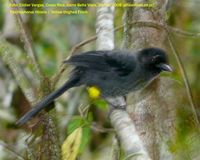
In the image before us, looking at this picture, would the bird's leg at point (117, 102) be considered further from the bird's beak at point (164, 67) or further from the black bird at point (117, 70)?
the bird's beak at point (164, 67)

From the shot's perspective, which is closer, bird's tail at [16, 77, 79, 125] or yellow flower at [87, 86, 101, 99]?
bird's tail at [16, 77, 79, 125]

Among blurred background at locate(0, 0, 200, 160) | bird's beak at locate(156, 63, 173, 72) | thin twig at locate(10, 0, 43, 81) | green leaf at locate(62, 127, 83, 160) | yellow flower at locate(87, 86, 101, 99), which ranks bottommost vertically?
blurred background at locate(0, 0, 200, 160)

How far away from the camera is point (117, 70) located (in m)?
3.88

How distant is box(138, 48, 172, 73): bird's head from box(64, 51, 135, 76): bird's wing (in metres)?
0.09

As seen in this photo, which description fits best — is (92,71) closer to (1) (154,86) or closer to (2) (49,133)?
(1) (154,86)

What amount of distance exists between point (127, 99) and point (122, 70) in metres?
0.20

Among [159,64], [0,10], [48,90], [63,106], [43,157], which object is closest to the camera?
[43,157]

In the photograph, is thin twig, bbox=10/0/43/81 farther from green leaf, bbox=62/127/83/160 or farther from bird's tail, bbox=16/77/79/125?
green leaf, bbox=62/127/83/160

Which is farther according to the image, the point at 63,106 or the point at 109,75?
the point at 63,106

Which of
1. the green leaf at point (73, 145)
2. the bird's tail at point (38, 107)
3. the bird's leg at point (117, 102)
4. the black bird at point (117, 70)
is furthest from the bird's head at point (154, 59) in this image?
the green leaf at point (73, 145)

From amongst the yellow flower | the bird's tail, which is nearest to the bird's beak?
the yellow flower

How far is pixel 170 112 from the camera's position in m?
3.54

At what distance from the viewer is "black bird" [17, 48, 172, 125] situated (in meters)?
3.66

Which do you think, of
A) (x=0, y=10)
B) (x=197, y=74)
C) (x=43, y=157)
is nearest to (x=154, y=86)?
(x=43, y=157)
